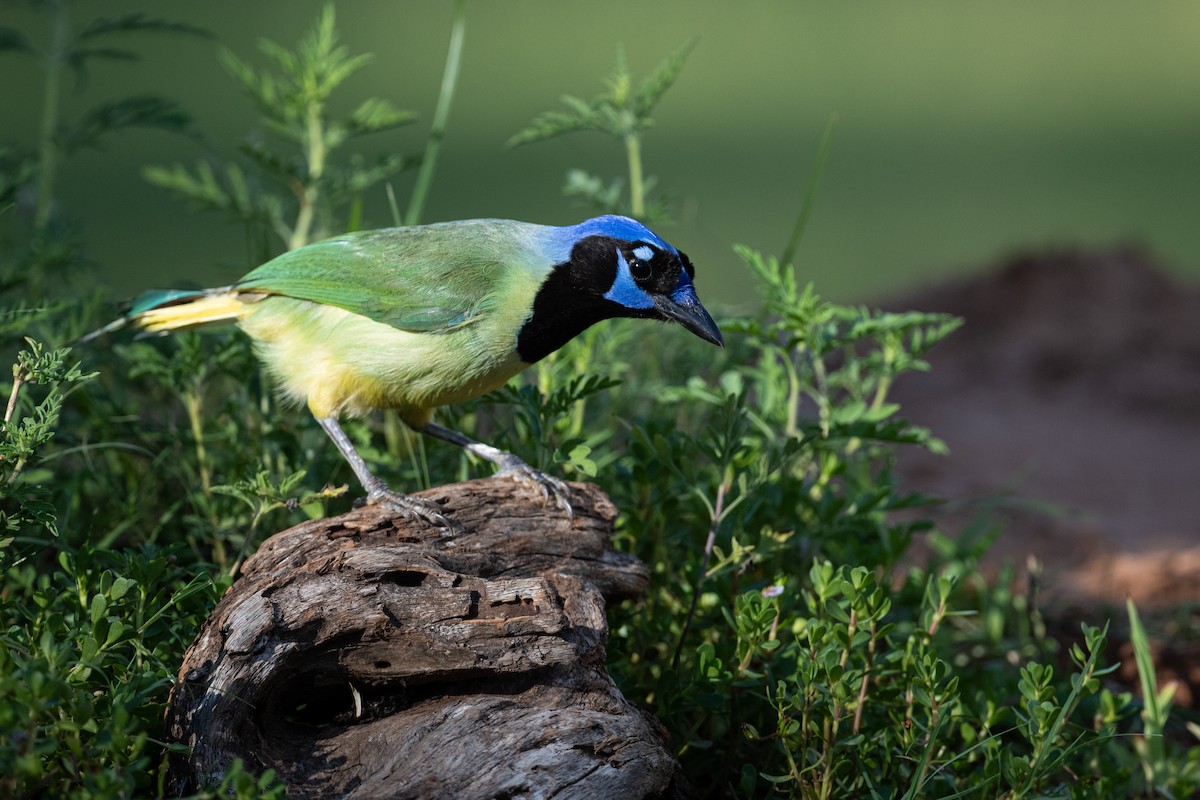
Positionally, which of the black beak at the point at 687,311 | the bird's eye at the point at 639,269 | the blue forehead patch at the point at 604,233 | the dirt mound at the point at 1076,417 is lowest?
the dirt mound at the point at 1076,417

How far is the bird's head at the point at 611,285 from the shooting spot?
9.63ft

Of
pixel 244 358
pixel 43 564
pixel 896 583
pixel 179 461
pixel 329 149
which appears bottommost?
pixel 896 583

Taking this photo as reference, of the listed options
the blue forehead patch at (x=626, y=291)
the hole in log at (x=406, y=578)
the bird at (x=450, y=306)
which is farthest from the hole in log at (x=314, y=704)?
the blue forehead patch at (x=626, y=291)

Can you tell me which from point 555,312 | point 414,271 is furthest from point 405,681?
point 414,271

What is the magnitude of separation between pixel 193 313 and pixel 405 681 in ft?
4.83

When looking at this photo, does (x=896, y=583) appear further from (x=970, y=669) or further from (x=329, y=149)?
(x=329, y=149)

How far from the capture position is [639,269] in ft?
9.67

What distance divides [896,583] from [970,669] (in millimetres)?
992

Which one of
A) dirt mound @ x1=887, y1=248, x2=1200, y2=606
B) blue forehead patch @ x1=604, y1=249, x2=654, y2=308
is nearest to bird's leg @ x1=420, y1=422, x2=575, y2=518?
blue forehead patch @ x1=604, y1=249, x2=654, y2=308

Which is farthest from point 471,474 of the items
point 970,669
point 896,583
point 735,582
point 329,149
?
point 896,583

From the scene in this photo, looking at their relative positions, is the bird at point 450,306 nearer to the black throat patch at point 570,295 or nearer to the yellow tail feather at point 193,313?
the black throat patch at point 570,295

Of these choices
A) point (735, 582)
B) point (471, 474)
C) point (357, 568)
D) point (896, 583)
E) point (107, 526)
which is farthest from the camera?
point (896, 583)

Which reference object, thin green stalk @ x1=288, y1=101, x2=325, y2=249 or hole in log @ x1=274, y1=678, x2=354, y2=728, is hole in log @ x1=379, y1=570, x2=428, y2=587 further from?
thin green stalk @ x1=288, y1=101, x2=325, y2=249

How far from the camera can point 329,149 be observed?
3812 millimetres
